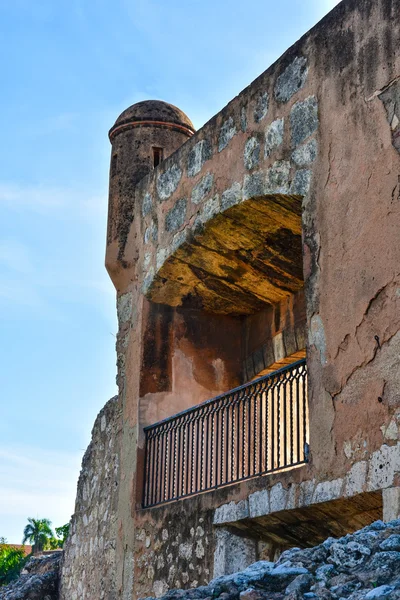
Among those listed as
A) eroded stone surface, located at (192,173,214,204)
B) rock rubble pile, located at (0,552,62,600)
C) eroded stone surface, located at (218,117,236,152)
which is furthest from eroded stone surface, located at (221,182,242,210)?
rock rubble pile, located at (0,552,62,600)

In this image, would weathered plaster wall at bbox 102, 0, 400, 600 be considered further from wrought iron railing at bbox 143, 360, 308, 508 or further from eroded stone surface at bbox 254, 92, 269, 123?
wrought iron railing at bbox 143, 360, 308, 508

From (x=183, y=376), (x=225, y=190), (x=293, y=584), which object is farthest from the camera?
(x=183, y=376)

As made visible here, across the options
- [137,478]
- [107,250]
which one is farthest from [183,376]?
[107,250]

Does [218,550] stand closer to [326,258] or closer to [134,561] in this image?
[134,561]

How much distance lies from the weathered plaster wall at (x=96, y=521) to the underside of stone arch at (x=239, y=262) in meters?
1.40

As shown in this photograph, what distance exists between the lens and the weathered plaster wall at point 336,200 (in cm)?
573

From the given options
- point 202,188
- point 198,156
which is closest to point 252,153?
point 202,188

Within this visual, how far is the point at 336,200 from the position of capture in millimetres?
6293

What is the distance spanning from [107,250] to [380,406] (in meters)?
4.54

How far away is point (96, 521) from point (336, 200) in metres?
5.05

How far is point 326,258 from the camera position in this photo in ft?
20.7

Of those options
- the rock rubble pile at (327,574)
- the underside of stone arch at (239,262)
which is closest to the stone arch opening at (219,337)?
the underside of stone arch at (239,262)

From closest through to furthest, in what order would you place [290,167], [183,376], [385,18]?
[385,18] → [290,167] → [183,376]

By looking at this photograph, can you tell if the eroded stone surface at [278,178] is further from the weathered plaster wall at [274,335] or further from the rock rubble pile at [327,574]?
the rock rubble pile at [327,574]
